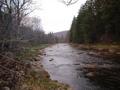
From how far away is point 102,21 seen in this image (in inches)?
1582

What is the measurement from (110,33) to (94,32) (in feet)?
24.8

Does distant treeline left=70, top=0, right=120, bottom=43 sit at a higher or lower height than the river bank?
higher

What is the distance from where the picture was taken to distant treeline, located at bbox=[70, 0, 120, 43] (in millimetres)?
35172

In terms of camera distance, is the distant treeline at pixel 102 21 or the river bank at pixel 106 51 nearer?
the river bank at pixel 106 51

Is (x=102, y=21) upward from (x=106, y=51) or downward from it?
upward

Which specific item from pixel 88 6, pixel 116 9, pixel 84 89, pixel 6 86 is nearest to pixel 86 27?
pixel 88 6

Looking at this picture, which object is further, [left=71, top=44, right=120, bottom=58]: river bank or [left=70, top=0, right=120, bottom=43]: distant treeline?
[left=70, top=0, right=120, bottom=43]: distant treeline

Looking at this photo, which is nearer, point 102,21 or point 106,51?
point 106,51

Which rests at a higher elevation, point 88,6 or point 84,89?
point 88,6

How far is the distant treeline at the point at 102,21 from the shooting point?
35172 millimetres

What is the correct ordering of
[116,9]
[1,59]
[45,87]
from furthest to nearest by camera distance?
[116,9] → [45,87] → [1,59]

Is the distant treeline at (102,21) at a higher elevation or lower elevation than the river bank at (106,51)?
higher

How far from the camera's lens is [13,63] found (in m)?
8.05

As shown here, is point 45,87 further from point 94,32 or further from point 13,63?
point 94,32
